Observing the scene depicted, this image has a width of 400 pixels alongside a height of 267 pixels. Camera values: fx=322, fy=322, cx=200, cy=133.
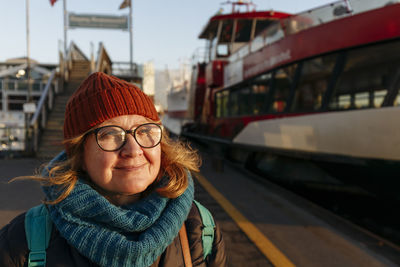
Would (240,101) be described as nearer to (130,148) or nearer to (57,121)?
(57,121)

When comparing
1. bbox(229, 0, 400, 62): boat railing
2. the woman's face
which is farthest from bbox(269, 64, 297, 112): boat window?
the woman's face

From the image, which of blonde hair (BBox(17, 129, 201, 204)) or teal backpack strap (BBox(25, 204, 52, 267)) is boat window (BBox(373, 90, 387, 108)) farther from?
teal backpack strap (BBox(25, 204, 52, 267))

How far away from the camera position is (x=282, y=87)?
6.32 meters

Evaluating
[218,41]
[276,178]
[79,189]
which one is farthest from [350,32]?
[218,41]

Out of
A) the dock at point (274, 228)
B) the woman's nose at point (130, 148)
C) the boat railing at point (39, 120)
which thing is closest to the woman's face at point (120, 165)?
the woman's nose at point (130, 148)

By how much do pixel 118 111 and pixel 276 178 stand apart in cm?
596

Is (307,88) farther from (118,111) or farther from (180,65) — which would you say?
(180,65)

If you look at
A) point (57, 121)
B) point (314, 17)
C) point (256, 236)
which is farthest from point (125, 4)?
point (256, 236)

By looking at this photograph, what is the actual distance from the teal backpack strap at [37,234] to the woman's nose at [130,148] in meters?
0.39

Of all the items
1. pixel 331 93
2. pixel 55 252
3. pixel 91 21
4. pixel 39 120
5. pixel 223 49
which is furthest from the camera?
pixel 91 21

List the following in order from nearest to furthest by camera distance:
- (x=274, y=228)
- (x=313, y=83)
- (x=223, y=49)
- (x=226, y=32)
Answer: (x=274, y=228)
(x=313, y=83)
(x=226, y=32)
(x=223, y=49)

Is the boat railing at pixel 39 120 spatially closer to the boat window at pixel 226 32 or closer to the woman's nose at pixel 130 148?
the boat window at pixel 226 32

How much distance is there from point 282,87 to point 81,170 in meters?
5.44

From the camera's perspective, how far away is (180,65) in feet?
56.7
